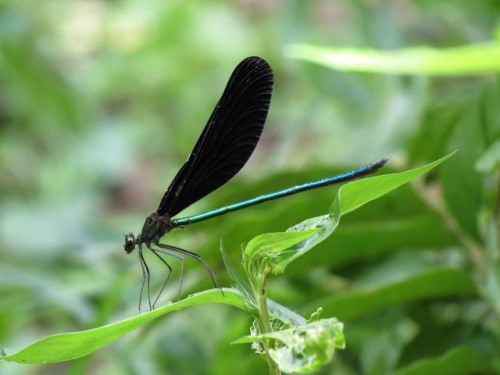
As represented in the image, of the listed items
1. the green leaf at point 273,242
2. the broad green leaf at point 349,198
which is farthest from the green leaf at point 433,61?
the green leaf at point 273,242

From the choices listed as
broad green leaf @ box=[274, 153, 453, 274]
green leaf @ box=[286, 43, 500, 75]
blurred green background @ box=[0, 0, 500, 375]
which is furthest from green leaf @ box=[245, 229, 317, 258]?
blurred green background @ box=[0, 0, 500, 375]

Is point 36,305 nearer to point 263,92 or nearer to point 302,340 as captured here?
point 263,92

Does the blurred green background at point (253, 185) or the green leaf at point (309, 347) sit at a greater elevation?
the blurred green background at point (253, 185)

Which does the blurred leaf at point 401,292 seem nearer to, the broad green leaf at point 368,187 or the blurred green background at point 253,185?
the blurred green background at point 253,185

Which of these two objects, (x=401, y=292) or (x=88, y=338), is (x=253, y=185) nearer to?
(x=401, y=292)

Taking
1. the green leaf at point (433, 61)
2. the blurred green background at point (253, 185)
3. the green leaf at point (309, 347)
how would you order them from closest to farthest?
the green leaf at point (309, 347)
the green leaf at point (433, 61)
the blurred green background at point (253, 185)

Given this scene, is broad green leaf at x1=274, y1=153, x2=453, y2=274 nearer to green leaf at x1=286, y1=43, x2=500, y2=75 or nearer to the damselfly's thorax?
green leaf at x1=286, y1=43, x2=500, y2=75
